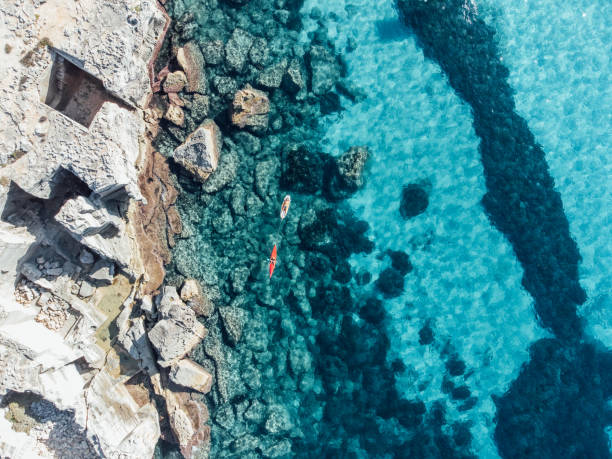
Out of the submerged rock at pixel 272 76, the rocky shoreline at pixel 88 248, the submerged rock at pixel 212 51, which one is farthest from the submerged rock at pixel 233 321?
→ the submerged rock at pixel 212 51

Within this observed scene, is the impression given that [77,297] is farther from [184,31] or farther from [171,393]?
[184,31]

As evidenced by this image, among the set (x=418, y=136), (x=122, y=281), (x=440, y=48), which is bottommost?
(x=122, y=281)

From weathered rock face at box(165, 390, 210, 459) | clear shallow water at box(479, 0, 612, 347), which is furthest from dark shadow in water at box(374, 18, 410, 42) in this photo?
weathered rock face at box(165, 390, 210, 459)

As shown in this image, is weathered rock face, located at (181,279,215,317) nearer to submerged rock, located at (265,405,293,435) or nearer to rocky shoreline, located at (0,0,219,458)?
rocky shoreline, located at (0,0,219,458)

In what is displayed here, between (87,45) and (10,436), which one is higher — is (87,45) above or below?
above

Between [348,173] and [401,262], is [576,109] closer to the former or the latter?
[401,262]

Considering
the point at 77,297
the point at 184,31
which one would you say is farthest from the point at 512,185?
the point at 77,297

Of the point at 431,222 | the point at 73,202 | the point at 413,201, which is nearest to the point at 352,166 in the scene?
the point at 413,201
